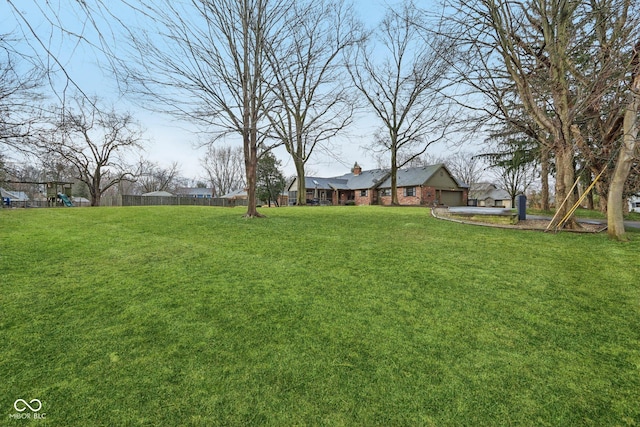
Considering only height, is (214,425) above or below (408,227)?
below

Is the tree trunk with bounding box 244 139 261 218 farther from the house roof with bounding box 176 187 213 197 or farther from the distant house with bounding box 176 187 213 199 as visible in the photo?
the house roof with bounding box 176 187 213 197

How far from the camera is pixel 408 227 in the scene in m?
8.23

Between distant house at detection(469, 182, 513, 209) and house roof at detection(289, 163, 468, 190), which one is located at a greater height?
house roof at detection(289, 163, 468, 190)

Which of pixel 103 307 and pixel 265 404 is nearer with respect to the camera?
Result: pixel 265 404

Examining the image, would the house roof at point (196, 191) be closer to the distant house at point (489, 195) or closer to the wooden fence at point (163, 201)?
the wooden fence at point (163, 201)

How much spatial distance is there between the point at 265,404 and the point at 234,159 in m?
53.5

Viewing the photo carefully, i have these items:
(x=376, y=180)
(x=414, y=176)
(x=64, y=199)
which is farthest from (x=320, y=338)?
(x=376, y=180)

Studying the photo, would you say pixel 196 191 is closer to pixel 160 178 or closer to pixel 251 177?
pixel 160 178

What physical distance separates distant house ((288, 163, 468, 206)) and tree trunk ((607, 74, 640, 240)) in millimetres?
21949

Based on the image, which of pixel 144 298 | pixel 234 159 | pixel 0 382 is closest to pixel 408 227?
pixel 144 298

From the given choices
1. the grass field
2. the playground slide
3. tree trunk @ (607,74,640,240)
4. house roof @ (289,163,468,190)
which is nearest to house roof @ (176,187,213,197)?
house roof @ (289,163,468,190)

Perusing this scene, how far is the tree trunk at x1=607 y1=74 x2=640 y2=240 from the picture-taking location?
5.72m

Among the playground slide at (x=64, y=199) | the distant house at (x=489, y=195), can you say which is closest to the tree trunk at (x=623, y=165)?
the playground slide at (x=64, y=199)

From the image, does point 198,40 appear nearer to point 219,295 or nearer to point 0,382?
point 219,295
